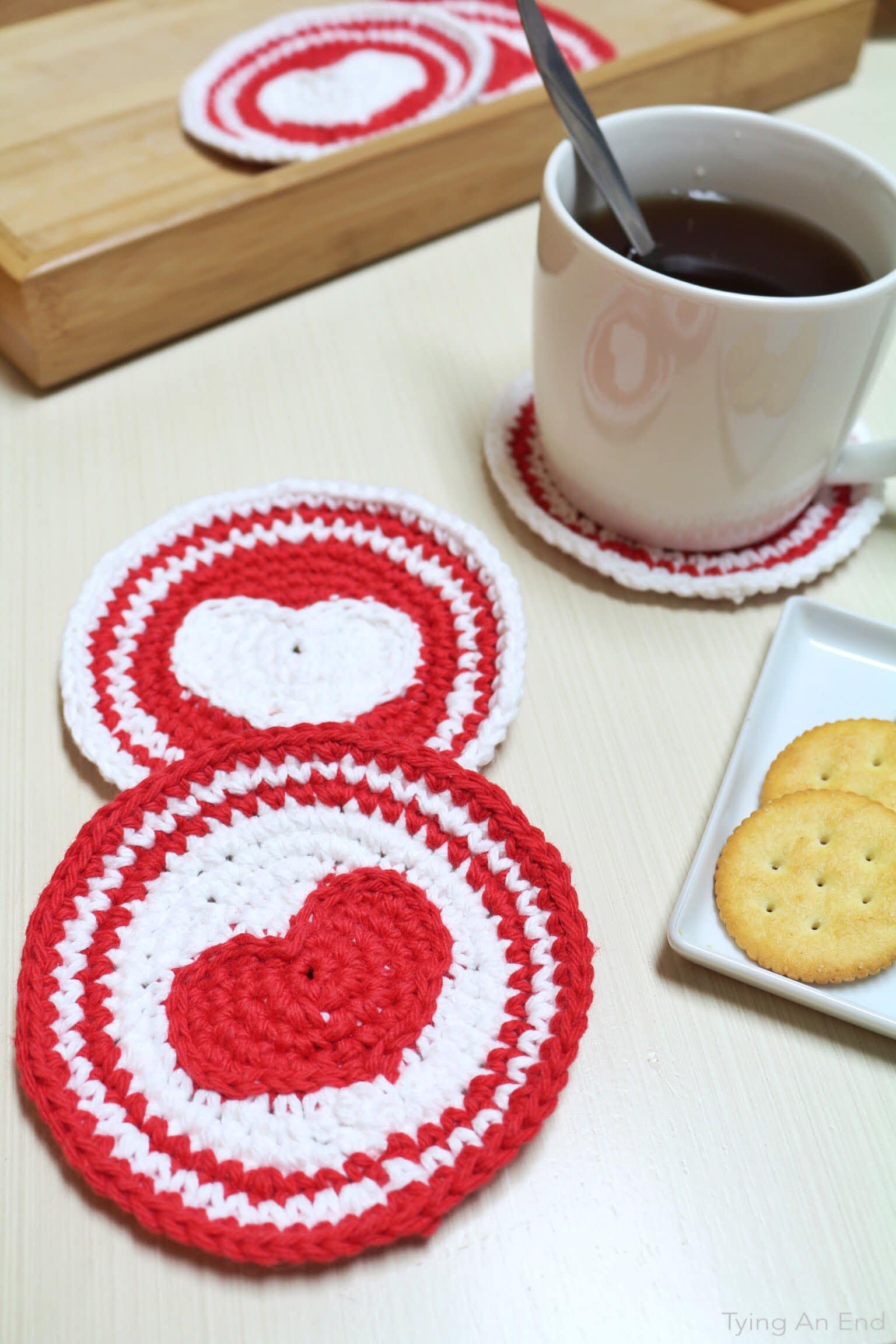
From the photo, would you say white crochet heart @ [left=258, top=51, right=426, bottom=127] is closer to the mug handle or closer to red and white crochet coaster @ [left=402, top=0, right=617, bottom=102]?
red and white crochet coaster @ [left=402, top=0, right=617, bottom=102]


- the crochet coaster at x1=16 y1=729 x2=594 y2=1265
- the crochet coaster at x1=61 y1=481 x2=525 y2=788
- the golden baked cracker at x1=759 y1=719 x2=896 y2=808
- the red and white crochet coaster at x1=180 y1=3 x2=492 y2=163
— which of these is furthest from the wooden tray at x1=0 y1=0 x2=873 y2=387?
the golden baked cracker at x1=759 y1=719 x2=896 y2=808

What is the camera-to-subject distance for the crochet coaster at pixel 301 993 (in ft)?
1.02

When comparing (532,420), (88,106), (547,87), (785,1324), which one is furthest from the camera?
(88,106)

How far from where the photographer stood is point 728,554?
0.48 m

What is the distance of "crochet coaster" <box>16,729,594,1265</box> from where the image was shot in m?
0.31

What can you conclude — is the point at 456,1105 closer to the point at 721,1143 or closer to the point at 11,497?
the point at 721,1143

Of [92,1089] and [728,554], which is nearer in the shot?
[92,1089]

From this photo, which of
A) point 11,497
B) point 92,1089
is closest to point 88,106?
point 11,497

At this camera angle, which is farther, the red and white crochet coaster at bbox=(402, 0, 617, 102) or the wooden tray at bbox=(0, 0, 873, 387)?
the red and white crochet coaster at bbox=(402, 0, 617, 102)

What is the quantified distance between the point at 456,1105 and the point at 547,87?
0.38m

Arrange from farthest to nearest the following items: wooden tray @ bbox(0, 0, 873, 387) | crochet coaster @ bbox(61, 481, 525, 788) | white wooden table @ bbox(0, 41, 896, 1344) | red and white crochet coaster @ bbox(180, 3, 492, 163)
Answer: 1. red and white crochet coaster @ bbox(180, 3, 492, 163)
2. wooden tray @ bbox(0, 0, 873, 387)
3. crochet coaster @ bbox(61, 481, 525, 788)
4. white wooden table @ bbox(0, 41, 896, 1344)

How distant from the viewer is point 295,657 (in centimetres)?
43

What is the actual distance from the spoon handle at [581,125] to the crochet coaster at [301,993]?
243 millimetres

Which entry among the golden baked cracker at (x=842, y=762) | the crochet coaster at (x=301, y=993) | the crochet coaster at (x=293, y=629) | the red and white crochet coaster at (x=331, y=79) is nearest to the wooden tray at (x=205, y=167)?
the red and white crochet coaster at (x=331, y=79)
